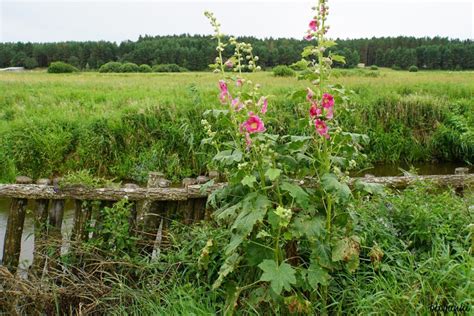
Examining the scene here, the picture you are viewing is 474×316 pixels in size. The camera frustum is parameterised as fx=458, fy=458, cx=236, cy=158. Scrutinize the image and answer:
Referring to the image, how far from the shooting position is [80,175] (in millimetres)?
4312

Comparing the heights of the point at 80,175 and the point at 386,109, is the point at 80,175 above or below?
below

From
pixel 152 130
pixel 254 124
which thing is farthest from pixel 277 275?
pixel 152 130

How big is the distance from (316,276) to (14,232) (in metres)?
3.09

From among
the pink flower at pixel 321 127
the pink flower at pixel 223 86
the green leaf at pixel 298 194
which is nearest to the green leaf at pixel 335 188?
the green leaf at pixel 298 194

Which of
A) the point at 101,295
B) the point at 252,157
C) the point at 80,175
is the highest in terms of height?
the point at 252,157

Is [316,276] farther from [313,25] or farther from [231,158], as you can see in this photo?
[313,25]

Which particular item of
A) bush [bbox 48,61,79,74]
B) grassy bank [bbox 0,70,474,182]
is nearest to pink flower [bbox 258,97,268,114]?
grassy bank [bbox 0,70,474,182]

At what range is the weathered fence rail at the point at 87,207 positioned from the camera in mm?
4164

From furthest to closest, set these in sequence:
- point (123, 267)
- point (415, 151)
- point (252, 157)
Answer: point (415, 151) < point (123, 267) < point (252, 157)

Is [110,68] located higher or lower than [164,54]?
lower

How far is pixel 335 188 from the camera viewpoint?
263 cm

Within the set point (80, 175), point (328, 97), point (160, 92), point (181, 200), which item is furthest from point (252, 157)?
point (160, 92)

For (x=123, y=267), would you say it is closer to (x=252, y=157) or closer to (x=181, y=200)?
(x=181, y=200)

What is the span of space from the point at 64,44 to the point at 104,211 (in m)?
62.3
